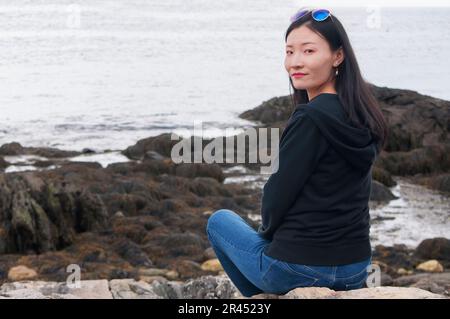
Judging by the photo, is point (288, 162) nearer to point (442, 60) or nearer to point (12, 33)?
point (442, 60)

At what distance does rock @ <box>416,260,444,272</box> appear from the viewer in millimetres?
12114

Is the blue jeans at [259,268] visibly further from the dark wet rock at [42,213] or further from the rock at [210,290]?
the dark wet rock at [42,213]

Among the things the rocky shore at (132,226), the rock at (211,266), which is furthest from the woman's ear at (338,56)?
the rock at (211,266)

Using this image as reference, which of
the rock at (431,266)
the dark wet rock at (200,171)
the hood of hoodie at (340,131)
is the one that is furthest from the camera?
the dark wet rock at (200,171)

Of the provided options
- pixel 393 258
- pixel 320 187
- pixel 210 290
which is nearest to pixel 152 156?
pixel 393 258

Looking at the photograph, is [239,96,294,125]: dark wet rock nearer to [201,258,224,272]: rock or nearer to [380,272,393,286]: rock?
[201,258,224,272]: rock

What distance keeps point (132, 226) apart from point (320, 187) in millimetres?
9513

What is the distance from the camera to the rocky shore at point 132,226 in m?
10.8

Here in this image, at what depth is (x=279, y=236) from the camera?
13.7 feet

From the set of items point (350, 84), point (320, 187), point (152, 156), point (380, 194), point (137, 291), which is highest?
point (350, 84)

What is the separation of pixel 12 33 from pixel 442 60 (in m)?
42.6

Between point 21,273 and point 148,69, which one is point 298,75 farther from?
point 148,69

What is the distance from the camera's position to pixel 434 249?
13.0 meters
